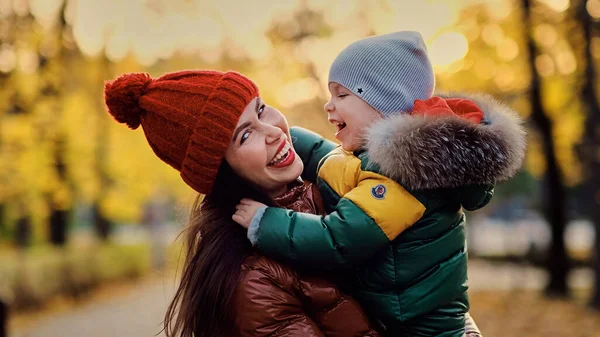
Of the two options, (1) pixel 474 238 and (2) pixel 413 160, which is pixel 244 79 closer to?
(2) pixel 413 160

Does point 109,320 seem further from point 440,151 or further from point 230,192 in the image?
point 440,151

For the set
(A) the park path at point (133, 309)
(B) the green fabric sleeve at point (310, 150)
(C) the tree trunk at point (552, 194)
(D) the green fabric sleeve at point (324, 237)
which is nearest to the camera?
(D) the green fabric sleeve at point (324, 237)

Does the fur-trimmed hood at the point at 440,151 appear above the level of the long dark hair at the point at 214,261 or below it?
above

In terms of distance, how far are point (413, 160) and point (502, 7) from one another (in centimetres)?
1198

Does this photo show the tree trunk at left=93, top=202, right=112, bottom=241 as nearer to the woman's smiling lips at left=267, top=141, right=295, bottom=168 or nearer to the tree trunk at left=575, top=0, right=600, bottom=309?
the tree trunk at left=575, top=0, right=600, bottom=309

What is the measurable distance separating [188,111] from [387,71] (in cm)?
70

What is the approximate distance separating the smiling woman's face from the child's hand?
0.09m

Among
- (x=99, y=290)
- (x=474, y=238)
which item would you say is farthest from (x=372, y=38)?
(x=474, y=238)

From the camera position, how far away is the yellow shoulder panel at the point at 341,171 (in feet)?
7.49

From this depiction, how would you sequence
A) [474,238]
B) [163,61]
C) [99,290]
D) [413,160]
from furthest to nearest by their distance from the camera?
1. [474,238]
2. [99,290]
3. [163,61]
4. [413,160]

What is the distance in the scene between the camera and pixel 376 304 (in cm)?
226

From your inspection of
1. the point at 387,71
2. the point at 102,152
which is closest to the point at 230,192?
the point at 387,71

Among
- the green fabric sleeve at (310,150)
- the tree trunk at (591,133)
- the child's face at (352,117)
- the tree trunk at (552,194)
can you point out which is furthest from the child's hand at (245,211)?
the tree trunk at (552,194)

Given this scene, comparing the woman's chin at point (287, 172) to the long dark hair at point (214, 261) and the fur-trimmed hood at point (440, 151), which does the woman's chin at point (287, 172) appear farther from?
the fur-trimmed hood at point (440, 151)
